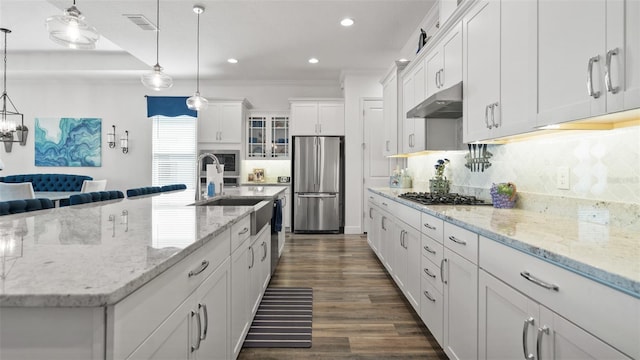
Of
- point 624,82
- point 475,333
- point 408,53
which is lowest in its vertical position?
point 475,333

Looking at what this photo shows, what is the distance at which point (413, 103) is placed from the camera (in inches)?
141

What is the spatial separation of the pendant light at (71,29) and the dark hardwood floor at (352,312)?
93.7 inches

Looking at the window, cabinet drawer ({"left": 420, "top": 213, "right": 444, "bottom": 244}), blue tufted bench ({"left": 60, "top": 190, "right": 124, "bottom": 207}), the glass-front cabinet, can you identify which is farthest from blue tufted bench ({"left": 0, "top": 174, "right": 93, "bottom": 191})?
cabinet drawer ({"left": 420, "top": 213, "right": 444, "bottom": 244})

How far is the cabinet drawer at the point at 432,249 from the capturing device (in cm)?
191

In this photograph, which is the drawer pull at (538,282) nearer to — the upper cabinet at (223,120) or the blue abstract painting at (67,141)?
the upper cabinet at (223,120)

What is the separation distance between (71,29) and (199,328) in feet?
7.23

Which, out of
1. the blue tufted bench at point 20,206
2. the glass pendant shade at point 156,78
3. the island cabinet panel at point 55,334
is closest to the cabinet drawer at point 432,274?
the island cabinet panel at point 55,334

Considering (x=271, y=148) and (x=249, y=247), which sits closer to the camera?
(x=249, y=247)

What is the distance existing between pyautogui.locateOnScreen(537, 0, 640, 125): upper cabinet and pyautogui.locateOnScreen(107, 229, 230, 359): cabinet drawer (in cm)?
153

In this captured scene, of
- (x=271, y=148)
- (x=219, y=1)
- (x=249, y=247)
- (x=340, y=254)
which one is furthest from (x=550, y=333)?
(x=271, y=148)

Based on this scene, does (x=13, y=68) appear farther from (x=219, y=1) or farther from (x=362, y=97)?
(x=362, y=97)

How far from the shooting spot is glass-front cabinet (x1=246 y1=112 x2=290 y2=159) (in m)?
6.51

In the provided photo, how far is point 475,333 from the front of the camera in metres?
1.47

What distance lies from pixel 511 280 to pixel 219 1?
382 centimetres
